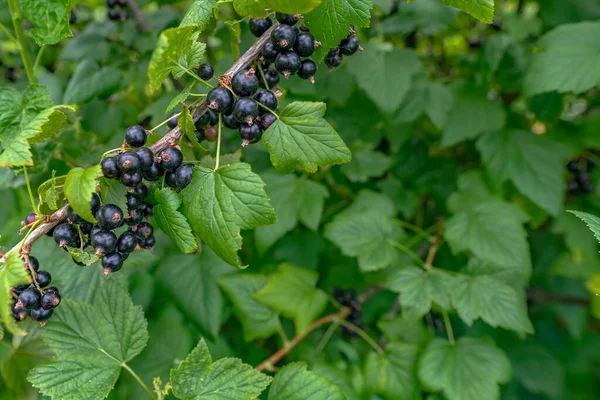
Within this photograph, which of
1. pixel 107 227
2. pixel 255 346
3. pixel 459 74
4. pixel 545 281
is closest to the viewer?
pixel 107 227

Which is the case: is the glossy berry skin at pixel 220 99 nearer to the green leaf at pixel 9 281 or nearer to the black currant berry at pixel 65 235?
the black currant berry at pixel 65 235

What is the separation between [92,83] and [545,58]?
197 centimetres

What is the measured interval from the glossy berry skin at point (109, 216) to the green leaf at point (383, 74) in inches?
52.1

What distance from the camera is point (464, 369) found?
6.23 ft

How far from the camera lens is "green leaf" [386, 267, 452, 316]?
1857 mm

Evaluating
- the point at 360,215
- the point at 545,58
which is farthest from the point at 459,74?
the point at 360,215

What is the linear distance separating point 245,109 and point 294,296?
1.06 m

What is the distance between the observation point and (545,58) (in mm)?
2098

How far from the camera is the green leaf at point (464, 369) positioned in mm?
1829

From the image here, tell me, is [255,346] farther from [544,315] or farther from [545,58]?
[544,315]

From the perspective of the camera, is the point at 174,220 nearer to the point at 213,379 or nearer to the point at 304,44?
the point at 213,379

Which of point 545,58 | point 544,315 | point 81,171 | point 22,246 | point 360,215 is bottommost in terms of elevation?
point 544,315

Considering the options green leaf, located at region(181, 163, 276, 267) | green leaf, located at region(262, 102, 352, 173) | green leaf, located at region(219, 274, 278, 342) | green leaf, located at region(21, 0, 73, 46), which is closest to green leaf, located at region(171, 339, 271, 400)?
green leaf, located at region(181, 163, 276, 267)

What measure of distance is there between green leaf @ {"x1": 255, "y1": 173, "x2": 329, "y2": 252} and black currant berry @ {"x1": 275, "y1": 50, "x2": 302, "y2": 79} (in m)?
0.93
